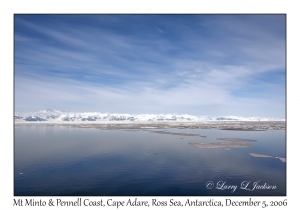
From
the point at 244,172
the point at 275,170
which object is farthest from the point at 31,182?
the point at 275,170

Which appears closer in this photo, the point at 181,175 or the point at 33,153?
the point at 181,175

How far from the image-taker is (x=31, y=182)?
16.4 m

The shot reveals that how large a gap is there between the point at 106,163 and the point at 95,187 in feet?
21.6

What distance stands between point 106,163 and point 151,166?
4821 mm

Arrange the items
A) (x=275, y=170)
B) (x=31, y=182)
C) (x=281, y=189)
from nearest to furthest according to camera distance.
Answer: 1. (x=281, y=189)
2. (x=31, y=182)
3. (x=275, y=170)

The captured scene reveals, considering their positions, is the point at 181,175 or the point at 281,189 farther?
the point at 181,175

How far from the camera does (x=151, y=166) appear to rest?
804 inches

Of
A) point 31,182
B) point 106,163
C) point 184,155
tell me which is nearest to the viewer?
point 31,182

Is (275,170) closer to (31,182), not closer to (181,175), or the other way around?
(181,175)
